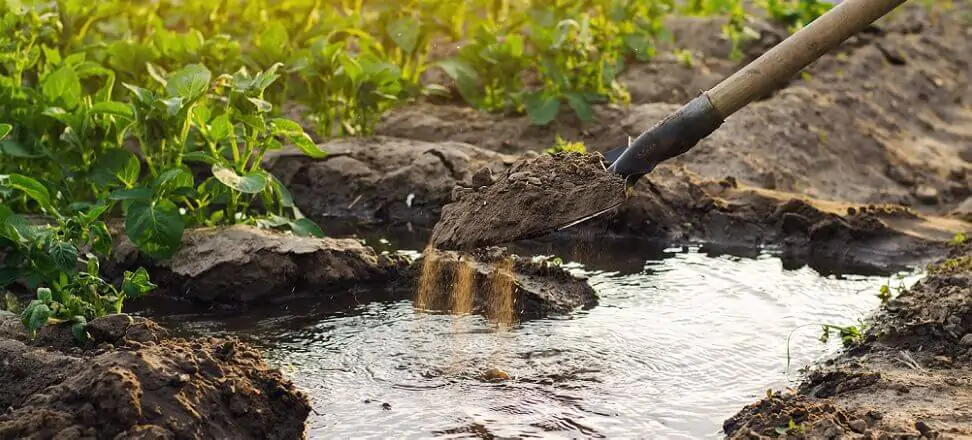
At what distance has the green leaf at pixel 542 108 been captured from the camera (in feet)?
28.8

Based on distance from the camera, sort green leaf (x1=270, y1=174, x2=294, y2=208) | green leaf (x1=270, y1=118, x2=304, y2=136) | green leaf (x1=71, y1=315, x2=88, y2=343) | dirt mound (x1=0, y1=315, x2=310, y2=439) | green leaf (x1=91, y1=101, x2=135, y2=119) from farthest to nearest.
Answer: green leaf (x1=270, y1=174, x2=294, y2=208)
green leaf (x1=270, y1=118, x2=304, y2=136)
green leaf (x1=91, y1=101, x2=135, y2=119)
green leaf (x1=71, y1=315, x2=88, y2=343)
dirt mound (x1=0, y1=315, x2=310, y2=439)

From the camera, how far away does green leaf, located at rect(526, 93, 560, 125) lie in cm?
877

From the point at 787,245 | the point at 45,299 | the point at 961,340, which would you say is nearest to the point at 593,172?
the point at 961,340

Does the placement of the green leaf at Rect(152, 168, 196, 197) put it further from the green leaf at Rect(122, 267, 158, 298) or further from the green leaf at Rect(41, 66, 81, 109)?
the green leaf at Rect(122, 267, 158, 298)

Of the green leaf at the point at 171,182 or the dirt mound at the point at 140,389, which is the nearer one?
the dirt mound at the point at 140,389

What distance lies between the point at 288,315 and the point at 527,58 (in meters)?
3.68

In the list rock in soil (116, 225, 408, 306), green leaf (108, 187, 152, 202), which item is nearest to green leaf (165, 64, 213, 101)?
green leaf (108, 187, 152, 202)

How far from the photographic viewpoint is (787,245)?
7430 millimetres

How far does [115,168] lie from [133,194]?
451 mm

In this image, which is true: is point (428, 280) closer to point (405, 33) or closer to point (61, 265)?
point (61, 265)

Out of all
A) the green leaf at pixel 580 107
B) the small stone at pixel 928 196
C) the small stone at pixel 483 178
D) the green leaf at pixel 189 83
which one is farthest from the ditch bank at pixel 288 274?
the small stone at pixel 928 196

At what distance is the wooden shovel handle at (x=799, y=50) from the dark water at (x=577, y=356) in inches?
47.0

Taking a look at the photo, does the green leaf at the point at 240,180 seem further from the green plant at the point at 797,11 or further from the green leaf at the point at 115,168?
the green plant at the point at 797,11

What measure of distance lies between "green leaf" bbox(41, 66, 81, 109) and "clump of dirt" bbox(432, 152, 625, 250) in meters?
2.22
